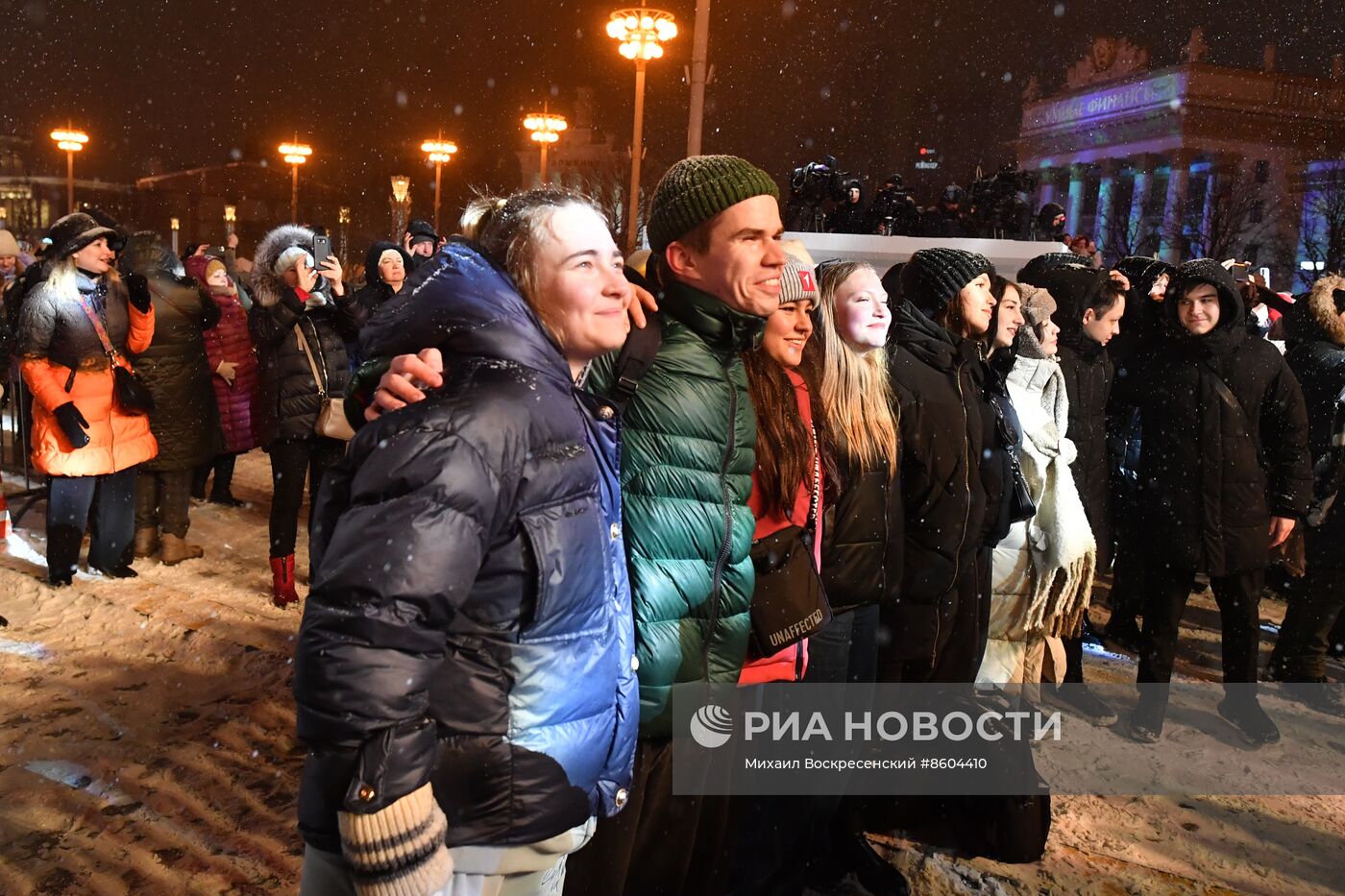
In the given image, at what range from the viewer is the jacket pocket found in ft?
5.94

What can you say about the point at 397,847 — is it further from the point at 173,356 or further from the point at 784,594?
the point at 173,356

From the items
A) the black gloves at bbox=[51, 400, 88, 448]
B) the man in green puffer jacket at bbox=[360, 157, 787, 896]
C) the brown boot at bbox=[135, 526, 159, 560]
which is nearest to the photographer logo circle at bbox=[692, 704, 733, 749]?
the man in green puffer jacket at bbox=[360, 157, 787, 896]

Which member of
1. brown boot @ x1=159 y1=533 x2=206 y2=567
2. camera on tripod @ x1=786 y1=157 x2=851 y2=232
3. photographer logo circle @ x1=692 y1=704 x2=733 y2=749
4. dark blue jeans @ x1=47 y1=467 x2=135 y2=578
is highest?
camera on tripod @ x1=786 y1=157 x2=851 y2=232

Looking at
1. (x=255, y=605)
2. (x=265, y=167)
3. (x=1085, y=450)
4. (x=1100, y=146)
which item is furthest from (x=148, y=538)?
(x=265, y=167)

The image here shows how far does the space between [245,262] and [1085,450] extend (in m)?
12.6

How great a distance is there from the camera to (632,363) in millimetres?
2484

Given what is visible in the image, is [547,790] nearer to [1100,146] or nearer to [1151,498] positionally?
[1151,498]

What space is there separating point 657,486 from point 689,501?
0.09 metres

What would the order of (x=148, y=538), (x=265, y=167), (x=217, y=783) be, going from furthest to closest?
(x=265, y=167) < (x=148, y=538) < (x=217, y=783)

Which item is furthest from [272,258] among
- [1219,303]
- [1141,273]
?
[1141,273]

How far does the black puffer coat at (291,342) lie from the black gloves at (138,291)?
805 mm

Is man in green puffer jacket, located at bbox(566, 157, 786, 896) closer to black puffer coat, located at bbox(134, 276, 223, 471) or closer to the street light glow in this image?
black puffer coat, located at bbox(134, 276, 223, 471)

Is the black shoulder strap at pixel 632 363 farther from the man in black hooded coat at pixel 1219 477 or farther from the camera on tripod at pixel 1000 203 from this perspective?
the camera on tripod at pixel 1000 203

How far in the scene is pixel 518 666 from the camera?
183 cm
